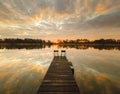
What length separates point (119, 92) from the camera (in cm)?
1514

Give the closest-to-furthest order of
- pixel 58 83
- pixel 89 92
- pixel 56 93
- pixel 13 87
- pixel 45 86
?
→ pixel 56 93, pixel 45 86, pixel 58 83, pixel 89 92, pixel 13 87

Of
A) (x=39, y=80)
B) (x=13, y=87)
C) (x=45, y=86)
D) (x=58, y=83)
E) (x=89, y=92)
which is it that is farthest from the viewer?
(x=39, y=80)

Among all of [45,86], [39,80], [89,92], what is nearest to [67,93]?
[45,86]

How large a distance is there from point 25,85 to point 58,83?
18.8 feet

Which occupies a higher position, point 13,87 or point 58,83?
point 58,83

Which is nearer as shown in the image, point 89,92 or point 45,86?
point 45,86

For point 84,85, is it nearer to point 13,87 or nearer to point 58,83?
point 58,83

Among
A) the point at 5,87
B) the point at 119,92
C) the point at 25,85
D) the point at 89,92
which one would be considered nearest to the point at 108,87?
the point at 119,92

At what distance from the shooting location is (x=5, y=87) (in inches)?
657

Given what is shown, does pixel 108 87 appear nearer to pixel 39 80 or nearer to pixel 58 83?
pixel 58 83

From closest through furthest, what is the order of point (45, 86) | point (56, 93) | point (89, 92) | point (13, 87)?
A: point (56, 93)
point (45, 86)
point (89, 92)
point (13, 87)

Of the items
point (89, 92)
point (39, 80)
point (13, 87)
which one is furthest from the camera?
point (39, 80)

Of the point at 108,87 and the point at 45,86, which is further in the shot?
the point at 108,87

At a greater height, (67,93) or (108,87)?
(67,93)
